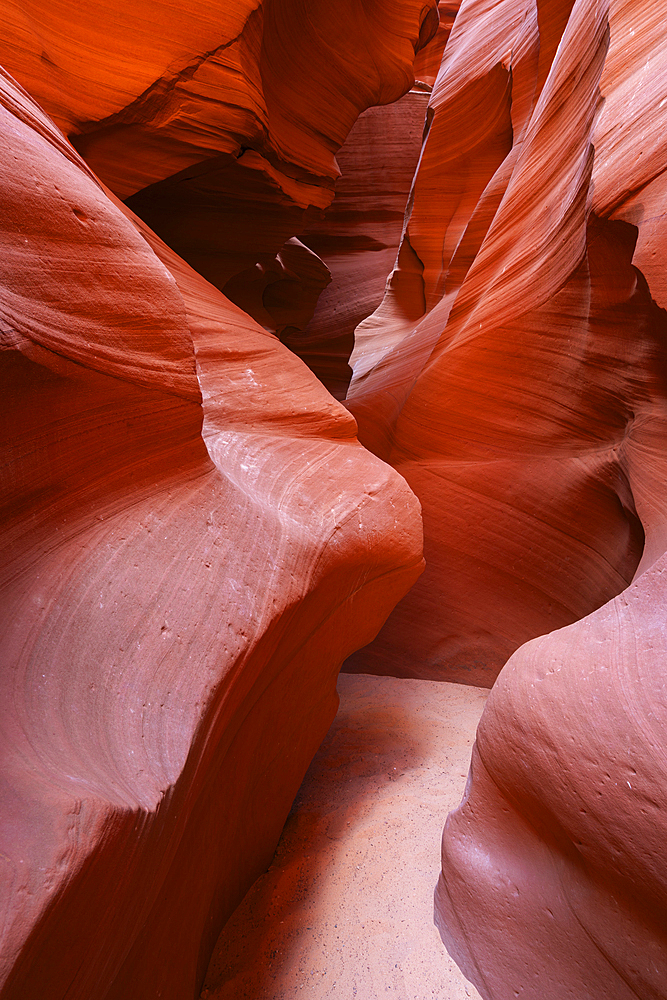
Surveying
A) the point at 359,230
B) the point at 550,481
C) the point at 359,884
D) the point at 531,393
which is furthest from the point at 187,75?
the point at 359,230

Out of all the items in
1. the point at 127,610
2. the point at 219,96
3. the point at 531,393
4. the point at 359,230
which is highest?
the point at 219,96

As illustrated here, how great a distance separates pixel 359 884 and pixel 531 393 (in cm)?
295

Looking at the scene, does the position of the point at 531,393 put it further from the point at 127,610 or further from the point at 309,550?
the point at 127,610

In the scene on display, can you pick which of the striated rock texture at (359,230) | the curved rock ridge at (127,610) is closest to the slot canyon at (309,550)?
the curved rock ridge at (127,610)

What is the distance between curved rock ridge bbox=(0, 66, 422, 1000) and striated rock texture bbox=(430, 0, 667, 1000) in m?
0.85

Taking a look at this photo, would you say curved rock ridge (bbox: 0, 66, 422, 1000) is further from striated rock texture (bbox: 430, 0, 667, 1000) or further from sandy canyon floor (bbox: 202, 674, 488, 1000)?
striated rock texture (bbox: 430, 0, 667, 1000)

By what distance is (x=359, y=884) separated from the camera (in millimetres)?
2299

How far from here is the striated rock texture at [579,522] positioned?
1.66 m

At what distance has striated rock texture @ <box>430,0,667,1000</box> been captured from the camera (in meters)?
1.66

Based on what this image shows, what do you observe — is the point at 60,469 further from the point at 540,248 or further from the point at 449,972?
the point at 540,248

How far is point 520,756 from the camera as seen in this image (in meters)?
1.94

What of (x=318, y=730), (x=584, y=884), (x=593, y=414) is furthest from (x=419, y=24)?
(x=584, y=884)

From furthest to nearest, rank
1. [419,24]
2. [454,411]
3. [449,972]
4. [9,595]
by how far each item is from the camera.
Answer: [419,24] → [454,411] → [449,972] → [9,595]

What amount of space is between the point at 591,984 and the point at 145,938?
1.29 metres
